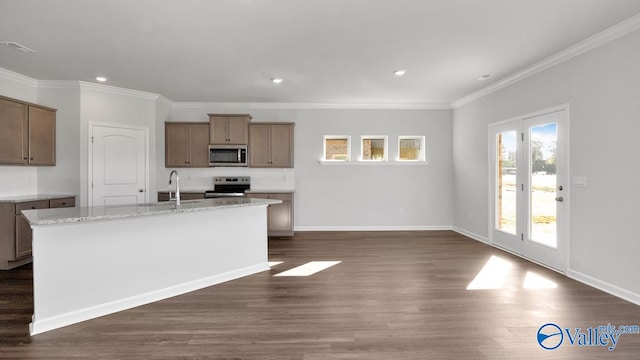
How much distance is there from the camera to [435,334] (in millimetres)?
2428

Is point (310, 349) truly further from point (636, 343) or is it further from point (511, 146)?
point (511, 146)

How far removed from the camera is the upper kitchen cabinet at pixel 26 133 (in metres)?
4.26

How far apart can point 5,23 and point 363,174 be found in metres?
5.69

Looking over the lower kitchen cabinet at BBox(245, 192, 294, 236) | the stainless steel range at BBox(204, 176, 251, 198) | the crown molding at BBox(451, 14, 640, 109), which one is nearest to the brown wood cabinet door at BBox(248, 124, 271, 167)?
the stainless steel range at BBox(204, 176, 251, 198)

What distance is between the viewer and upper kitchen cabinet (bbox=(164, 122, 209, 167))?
621 cm

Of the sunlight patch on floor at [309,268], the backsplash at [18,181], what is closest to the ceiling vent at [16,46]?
the backsplash at [18,181]

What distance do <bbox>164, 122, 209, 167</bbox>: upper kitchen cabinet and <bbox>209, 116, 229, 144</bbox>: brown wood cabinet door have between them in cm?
18

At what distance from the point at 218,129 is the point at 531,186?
551 cm

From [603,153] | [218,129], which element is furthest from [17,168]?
[603,153]

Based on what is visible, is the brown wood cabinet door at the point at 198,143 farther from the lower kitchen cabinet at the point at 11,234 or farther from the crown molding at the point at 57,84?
the lower kitchen cabinet at the point at 11,234

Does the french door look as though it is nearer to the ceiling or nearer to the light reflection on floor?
the light reflection on floor

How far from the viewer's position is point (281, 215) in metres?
6.05

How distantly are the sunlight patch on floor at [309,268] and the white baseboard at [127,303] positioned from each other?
18.6 inches

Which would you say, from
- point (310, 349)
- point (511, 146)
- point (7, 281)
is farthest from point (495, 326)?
point (7, 281)
